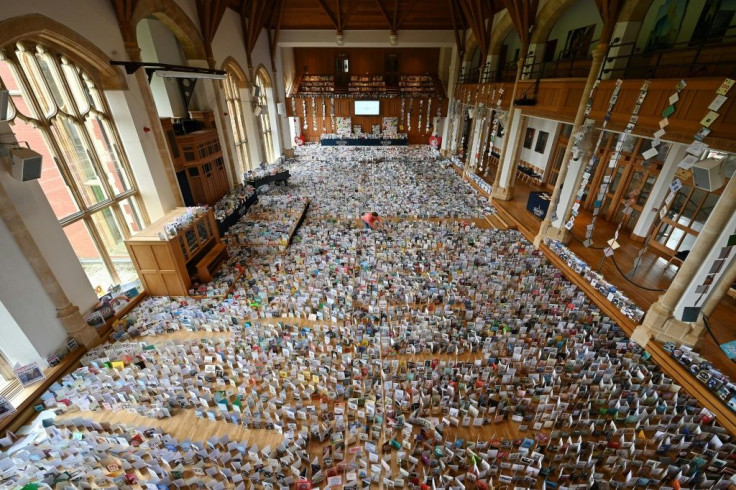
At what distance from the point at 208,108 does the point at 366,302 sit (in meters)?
11.7

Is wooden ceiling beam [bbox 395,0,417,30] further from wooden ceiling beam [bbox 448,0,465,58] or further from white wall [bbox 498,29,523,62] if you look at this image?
white wall [bbox 498,29,523,62]

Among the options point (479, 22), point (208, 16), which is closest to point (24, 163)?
point (208, 16)

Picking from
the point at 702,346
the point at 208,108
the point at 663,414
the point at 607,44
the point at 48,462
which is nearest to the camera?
the point at 48,462

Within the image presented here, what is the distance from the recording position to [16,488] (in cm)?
425

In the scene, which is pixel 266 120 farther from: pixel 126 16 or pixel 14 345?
pixel 14 345

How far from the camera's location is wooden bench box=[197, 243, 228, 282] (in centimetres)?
900

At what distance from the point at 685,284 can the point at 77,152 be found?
14319 mm

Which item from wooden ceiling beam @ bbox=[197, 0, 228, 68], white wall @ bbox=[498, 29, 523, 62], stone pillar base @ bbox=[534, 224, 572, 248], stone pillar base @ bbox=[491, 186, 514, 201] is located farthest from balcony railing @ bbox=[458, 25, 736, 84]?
wooden ceiling beam @ bbox=[197, 0, 228, 68]

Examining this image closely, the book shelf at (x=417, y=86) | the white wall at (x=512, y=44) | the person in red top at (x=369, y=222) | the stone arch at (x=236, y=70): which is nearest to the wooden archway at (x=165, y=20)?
the stone arch at (x=236, y=70)

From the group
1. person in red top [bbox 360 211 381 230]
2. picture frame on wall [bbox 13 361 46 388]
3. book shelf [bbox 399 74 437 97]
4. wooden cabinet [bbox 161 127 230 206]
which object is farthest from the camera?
book shelf [bbox 399 74 437 97]

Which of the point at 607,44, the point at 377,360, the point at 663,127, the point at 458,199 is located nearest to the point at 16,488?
the point at 377,360

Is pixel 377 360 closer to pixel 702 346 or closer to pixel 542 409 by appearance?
pixel 542 409

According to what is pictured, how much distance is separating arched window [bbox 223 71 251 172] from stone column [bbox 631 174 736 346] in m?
17.8

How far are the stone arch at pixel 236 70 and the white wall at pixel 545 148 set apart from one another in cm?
1548
